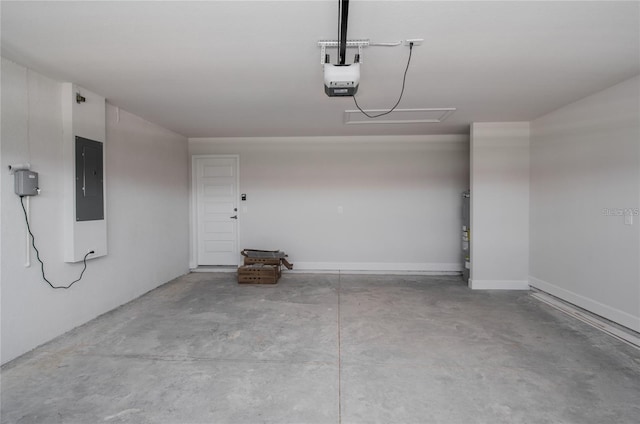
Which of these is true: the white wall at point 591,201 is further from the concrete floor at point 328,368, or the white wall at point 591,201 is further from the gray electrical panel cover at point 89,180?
the gray electrical panel cover at point 89,180

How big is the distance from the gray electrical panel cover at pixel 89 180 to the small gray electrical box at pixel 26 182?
1.44 feet

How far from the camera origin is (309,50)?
2.37 m

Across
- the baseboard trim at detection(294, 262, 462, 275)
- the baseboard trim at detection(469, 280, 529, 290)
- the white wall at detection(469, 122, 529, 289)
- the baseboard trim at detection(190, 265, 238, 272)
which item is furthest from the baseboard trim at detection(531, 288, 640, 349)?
the baseboard trim at detection(190, 265, 238, 272)

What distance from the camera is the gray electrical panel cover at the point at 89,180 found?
3094 millimetres

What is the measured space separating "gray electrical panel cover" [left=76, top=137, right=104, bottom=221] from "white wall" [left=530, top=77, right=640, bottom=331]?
555 centimetres

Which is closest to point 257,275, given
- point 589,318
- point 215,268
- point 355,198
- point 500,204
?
point 215,268

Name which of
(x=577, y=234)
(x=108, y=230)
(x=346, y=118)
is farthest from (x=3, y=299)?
(x=577, y=234)

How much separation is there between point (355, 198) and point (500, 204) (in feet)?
7.66

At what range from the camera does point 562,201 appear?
3.87 meters

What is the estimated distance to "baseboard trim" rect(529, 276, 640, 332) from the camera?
9.82ft

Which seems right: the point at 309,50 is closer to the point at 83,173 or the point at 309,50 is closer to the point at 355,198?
the point at 83,173

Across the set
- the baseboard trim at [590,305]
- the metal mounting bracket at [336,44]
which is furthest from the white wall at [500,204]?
the metal mounting bracket at [336,44]

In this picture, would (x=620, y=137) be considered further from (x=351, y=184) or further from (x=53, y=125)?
(x=53, y=125)

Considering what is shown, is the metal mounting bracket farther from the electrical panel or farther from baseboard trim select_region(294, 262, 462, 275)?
baseboard trim select_region(294, 262, 462, 275)
